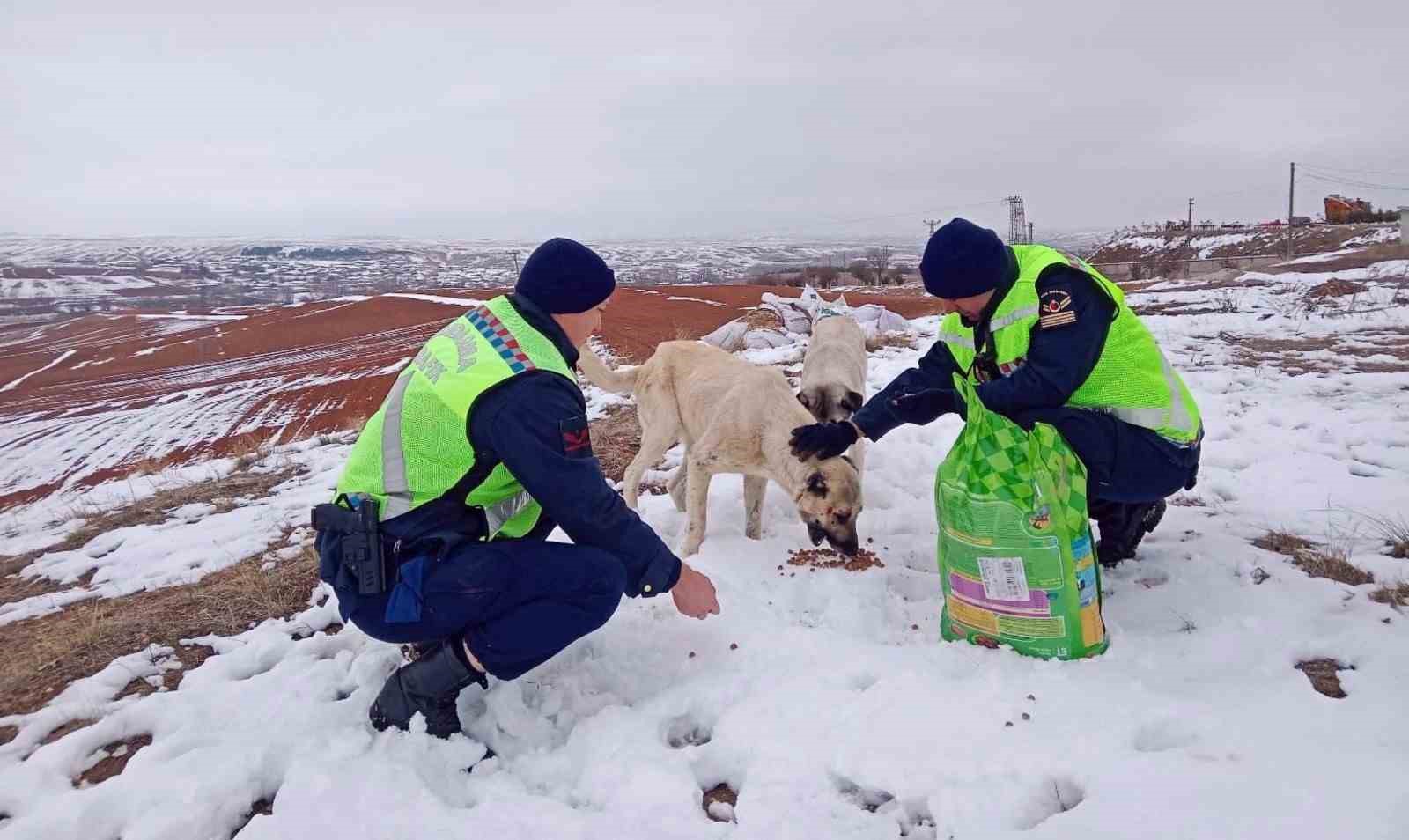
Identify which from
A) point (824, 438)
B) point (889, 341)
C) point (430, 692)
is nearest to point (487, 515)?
point (430, 692)

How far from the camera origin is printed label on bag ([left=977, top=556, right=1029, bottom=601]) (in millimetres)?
2777

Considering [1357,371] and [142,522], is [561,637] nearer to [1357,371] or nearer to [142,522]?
[142,522]

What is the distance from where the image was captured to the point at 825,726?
2537 millimetres

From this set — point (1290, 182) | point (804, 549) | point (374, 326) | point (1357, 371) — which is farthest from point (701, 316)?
point (1290, 182)

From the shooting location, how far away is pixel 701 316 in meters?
25.1

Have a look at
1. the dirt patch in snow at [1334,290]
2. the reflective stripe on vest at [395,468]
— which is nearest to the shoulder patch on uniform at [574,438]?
the reflective stripe on vest at [395,468]

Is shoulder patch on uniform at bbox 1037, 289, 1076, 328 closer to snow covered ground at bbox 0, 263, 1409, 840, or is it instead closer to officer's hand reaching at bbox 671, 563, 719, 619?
snow covered ground at bbox 0, 263, 1409, 840

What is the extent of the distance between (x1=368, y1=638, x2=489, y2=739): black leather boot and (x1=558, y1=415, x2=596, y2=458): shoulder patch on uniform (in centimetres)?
90

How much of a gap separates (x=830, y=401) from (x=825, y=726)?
365 centimetres

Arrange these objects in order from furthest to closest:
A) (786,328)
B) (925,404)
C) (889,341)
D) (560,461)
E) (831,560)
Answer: (786,328) < (889,341) < (831,560) < (925,404) < (560,461)

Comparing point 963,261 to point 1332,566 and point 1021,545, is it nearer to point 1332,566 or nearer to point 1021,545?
point 1021,545

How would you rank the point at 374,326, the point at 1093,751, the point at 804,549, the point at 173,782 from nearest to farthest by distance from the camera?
the point at 1093,751 → the point at 173,782 → the point at 804,549 → the point at 374,326

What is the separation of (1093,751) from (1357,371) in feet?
24.9

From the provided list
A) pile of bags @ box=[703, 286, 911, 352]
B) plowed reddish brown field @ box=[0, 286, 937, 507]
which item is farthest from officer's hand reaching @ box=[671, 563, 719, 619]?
plowed reddish brown field @ box=[0, 286, 937, 507]
